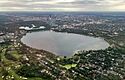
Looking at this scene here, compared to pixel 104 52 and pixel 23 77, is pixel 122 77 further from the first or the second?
pixel 104 52

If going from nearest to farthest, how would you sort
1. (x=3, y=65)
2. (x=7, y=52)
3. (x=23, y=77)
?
(x=23, y=77) → (x=3, y=65) → (x=7, y=52)

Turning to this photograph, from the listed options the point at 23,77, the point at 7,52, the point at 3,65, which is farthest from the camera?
the point at 7,52

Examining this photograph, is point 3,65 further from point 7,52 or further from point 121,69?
point 121,69

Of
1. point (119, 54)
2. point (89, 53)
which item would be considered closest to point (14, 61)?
point (89, 53)

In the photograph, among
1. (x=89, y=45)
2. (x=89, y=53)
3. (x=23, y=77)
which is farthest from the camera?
(x=89, y=45)

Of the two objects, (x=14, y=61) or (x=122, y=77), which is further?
(x=14, y=61)

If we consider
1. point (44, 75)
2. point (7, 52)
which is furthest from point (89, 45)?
point (44, 75)

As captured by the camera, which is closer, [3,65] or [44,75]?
[44,75]

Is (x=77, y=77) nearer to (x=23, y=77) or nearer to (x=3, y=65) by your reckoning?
(x=23, y=77)

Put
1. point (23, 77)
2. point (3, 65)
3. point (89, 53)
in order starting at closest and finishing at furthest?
point (23, 77) → point (3, 65) → point (89, 53)
